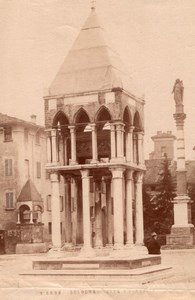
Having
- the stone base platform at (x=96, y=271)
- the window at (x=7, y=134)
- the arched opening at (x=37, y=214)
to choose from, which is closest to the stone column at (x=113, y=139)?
the stone base platform at (x=96, y=271)

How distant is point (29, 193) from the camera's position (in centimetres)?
1424

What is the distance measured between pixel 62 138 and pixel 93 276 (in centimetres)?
140

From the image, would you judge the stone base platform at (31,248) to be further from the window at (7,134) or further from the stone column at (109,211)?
the stone column at (109,211)

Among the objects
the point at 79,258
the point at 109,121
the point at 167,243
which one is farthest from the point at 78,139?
the point at 167,243

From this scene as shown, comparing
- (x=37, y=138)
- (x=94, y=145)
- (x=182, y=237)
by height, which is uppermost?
(x=37, y=138)

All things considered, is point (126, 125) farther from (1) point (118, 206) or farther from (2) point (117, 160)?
(1) point (118, 206)

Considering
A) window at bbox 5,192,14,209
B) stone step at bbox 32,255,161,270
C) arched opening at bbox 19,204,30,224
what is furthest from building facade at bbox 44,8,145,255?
arched opening at bbox 19,204,30,224

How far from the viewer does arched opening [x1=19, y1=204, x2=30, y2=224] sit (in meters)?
15.1

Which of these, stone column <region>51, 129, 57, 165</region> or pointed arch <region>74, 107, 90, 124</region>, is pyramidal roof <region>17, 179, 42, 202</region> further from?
stone column <region>51, 129, 57, 165</region>

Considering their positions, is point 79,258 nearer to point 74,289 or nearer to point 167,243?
point 74,289

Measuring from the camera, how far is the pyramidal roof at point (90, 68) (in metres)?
6.38

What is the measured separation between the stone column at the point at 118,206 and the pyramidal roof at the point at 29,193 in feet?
24.8

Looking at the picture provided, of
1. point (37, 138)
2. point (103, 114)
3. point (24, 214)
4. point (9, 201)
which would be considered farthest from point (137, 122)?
point (24, 214)

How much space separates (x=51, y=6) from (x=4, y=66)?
25.0 inches
